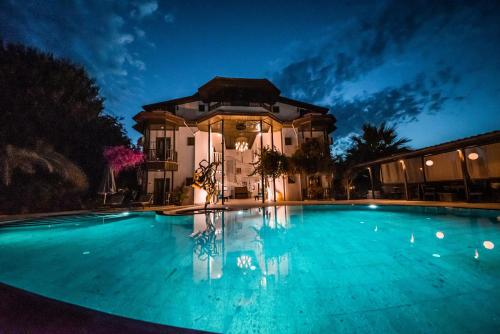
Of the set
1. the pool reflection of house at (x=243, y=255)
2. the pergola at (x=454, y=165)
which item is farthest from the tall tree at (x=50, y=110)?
the pergola at (x=454, y=165)

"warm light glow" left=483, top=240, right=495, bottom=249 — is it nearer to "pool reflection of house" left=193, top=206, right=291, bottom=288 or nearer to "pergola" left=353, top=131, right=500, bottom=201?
"pool reflection of house" left=193, top=206, right=291, bottom=288

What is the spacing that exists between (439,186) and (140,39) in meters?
28.7

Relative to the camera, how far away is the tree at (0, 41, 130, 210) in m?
9.78

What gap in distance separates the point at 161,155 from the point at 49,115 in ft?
20.4

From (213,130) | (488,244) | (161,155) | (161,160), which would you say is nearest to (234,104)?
(213,130)

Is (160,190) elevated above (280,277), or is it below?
above

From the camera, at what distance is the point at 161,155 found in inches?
583

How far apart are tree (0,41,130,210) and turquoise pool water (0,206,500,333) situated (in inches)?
275

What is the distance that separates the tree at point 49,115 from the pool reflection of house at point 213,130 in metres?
2.89

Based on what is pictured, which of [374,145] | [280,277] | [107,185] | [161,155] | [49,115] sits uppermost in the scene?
[49,115]

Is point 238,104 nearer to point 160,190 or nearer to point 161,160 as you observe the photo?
point 161,160

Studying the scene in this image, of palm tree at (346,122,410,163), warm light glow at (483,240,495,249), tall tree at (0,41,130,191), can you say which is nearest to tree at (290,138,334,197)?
palm tree at (346,122,410,163)

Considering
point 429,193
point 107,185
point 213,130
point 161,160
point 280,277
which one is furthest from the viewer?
point 213,130

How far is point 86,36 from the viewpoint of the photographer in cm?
2000
